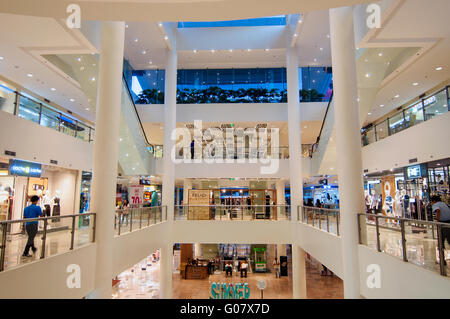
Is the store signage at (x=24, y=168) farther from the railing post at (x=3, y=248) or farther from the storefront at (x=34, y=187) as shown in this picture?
the railing post at (x=3, y=248)

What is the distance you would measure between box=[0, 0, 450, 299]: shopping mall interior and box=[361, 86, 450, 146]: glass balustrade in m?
0.06

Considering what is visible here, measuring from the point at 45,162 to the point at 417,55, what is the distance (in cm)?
1216

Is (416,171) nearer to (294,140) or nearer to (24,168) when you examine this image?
(294,140)

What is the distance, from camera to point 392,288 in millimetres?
4895

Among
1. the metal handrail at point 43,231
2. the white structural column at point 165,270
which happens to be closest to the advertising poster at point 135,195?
the white structural column at point 165,270

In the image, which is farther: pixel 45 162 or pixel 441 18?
pixel 45 162

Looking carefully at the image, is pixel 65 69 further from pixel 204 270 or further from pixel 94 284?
pixel 204 270

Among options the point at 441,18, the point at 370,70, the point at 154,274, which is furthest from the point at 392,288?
the point at 154,274

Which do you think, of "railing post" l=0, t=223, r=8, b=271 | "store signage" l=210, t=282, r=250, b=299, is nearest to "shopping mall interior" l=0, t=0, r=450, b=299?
"railing post" l=0, t=223, r=8, b=271

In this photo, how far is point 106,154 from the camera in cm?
672

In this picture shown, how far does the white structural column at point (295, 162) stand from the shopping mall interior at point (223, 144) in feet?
0.25

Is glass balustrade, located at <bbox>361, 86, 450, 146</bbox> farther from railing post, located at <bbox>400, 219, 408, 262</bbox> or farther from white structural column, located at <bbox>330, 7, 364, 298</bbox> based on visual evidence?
railing post, located at <bbox>400, 219, 408, 262</bbox>

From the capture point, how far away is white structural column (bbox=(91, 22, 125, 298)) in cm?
652

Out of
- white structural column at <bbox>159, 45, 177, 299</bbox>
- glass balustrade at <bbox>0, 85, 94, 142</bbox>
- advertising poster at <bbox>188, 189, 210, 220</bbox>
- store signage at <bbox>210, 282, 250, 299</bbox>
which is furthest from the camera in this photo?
advertising poster at <bbox>188, 189, 210, 220</bbox>
